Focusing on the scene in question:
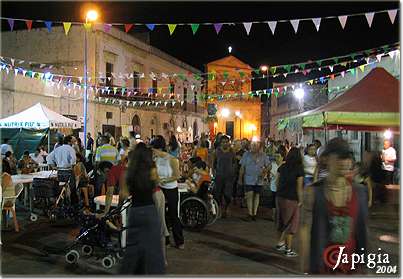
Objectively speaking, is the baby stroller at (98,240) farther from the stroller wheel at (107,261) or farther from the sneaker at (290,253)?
the sneaker at (290,253)

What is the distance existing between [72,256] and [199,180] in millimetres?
3205

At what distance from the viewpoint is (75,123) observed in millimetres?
16344

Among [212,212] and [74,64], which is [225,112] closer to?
[74,64]

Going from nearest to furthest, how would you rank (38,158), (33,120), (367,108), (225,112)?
1. (367,108)
2. (33,120)
3. (38,158)
4. (225,112)

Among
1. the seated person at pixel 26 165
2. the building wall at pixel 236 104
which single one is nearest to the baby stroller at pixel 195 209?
the seated person at pixel 26 165

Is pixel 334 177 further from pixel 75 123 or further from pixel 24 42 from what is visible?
pixel 24 42

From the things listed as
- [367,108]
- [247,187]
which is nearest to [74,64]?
[247,187]

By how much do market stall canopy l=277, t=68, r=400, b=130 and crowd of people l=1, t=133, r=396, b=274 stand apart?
0.89 metres

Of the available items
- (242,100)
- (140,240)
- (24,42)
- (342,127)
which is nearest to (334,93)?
(342,127)

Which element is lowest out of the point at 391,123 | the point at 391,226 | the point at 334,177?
the point at 391,226

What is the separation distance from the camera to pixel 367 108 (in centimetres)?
1001

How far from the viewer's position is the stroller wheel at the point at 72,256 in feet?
20.6

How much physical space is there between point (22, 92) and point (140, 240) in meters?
18.1

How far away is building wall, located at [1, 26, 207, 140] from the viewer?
20.7 metres
